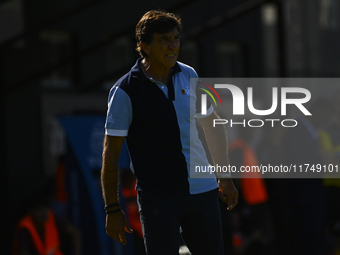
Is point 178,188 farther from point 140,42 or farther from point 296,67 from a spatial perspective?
point 296,67

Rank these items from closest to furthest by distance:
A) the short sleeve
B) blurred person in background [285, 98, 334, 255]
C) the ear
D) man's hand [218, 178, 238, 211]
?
the short sleeve, the ear, man's hand [218, 178, 238, 211], blurred person in background [285, 98, 334, 255]

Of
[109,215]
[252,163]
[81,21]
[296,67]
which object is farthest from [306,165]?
[296,67]

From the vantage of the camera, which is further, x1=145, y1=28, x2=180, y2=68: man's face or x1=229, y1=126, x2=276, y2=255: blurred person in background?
x1=229, y1=126, x2=276, y2=255: blurred person in background

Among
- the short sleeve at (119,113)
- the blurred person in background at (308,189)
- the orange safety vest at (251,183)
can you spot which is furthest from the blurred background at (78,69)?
the short sleeve at (119,113)

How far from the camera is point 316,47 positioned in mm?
19875

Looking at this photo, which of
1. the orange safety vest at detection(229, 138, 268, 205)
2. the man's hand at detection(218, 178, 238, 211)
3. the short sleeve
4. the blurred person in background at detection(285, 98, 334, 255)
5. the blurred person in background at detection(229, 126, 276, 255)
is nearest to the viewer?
the short sleeve

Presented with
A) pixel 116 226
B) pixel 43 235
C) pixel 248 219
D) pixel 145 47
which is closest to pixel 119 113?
pixel 145 47

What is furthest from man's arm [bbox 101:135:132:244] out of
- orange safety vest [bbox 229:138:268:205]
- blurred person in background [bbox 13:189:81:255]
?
orange safety vest [bbox 229:138:268:205]

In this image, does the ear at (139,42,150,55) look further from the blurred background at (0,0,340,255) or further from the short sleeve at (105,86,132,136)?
the blurred background at (0,0,340,255)

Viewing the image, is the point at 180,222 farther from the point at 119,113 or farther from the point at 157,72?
the point at 157,72

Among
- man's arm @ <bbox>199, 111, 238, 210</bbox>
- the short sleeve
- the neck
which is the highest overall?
the neck

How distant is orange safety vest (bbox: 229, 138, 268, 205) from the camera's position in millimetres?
6535

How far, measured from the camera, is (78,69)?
34.8ft

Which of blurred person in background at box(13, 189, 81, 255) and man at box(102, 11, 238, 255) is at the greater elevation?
man at box(102, 11, 238, 255)
